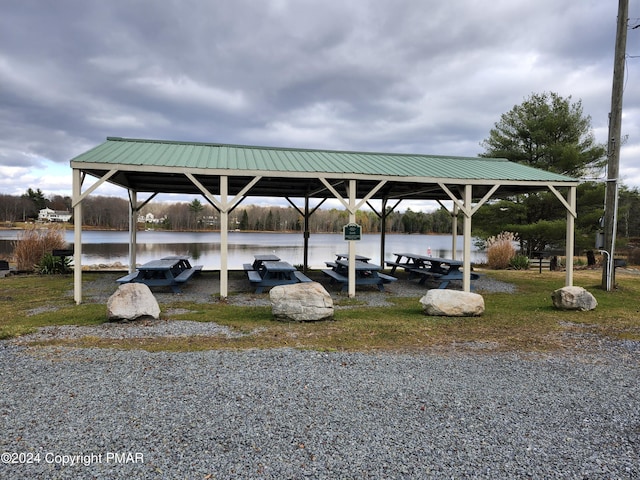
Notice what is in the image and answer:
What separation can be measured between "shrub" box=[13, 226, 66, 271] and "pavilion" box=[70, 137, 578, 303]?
10.7ft

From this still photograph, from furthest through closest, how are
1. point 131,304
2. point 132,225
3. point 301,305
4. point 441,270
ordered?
point 132,225 < point 441,270 < point 301,305 < point 131,304

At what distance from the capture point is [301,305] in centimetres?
551

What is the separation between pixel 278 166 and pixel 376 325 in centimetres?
379

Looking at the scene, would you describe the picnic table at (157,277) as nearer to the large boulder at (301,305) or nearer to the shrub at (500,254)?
the large boulder at (301,305)

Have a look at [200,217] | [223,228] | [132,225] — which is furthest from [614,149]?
[200,217]

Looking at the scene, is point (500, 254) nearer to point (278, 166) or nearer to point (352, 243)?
point (352, 243)

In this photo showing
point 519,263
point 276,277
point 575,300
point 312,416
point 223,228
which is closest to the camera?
point 312,416

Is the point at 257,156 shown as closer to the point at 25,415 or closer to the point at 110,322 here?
the point at 110,322

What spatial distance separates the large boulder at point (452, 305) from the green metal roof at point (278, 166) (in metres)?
2.71

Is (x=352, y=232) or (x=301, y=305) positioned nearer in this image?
(x=301, y=305)

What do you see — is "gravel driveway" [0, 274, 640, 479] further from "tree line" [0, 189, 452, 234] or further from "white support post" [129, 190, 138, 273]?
"tree line" [0, 189, 452, 234]

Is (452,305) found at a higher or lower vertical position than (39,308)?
higher

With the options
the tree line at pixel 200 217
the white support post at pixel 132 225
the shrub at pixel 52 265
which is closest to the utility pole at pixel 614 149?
the white support post at pixel 132 225

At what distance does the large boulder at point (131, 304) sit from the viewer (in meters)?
5.27
